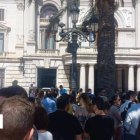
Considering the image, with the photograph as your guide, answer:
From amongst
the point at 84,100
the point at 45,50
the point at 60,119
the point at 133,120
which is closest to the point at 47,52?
the point at 45,50

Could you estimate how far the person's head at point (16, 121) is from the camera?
8.66ft

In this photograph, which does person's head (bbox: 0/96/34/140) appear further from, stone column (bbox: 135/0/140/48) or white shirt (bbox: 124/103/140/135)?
stone column (bbox: 135/0/140/48)

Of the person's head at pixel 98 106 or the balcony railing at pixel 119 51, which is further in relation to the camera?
the balcony railing at pixel 119 51

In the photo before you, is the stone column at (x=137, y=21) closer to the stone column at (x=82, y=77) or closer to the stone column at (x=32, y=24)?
the stone column at (x=82, y=77)

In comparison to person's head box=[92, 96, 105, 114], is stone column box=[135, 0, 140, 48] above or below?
above

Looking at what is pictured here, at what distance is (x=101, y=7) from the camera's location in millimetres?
16234

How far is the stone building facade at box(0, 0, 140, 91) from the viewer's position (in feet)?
138

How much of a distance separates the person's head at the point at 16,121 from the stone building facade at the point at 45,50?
38.7 meters

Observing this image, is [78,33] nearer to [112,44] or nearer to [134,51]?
[112,44]

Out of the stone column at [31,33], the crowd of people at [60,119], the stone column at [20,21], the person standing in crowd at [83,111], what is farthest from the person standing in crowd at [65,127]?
the stone column at [20,21]

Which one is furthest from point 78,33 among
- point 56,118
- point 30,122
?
point 30,122

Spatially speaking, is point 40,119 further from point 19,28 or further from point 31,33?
point 19,28

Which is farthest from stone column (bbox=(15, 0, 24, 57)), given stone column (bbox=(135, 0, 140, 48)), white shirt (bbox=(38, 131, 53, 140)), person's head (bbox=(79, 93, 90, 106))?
white shirt (bbox=(38, 131, 53, 140))

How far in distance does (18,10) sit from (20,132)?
43.7 meters
